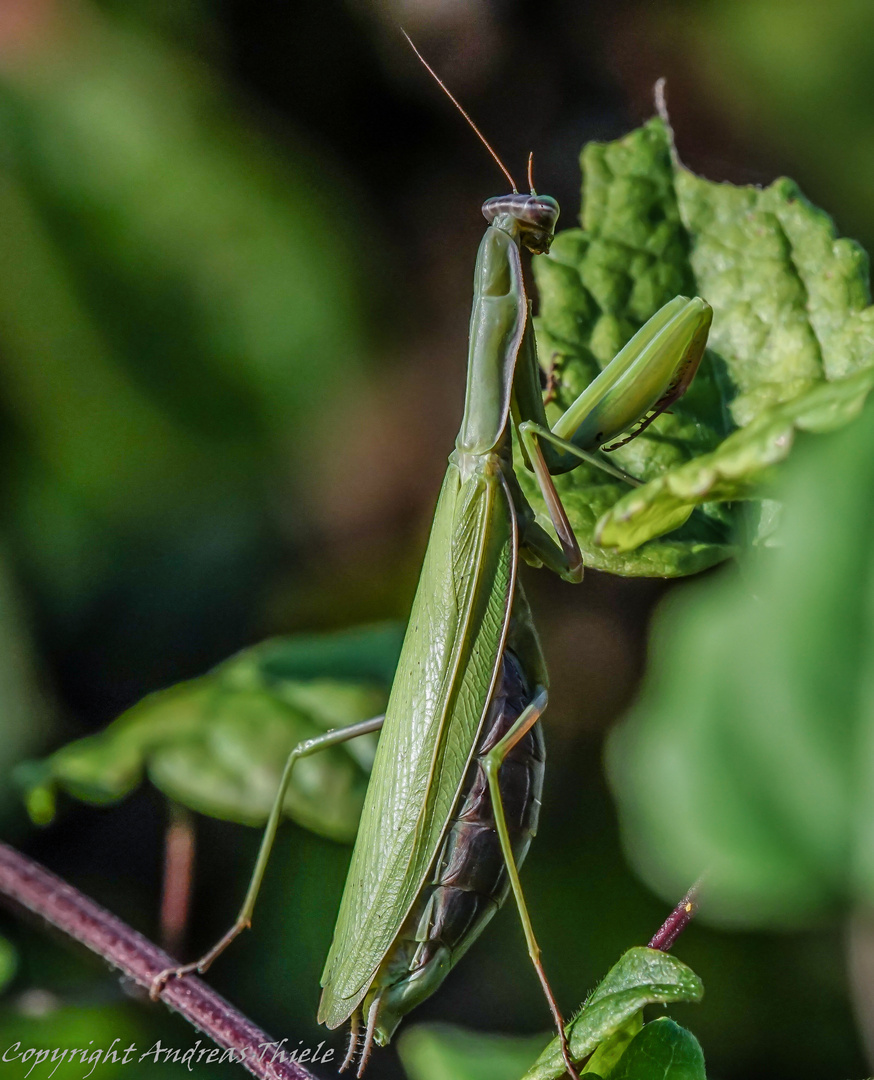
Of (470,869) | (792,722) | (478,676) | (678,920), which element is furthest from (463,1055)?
(792,722)

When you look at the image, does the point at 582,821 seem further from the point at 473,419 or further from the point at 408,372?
the point at 408,372

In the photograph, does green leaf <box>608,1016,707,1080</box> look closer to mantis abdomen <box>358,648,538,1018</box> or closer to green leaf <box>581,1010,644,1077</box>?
green leaf <box>581,1010,644,1077</box>

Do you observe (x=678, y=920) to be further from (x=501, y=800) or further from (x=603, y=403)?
(x=603, y=403)

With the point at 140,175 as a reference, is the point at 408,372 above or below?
below

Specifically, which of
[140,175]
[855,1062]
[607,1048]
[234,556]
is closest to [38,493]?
[234,556]

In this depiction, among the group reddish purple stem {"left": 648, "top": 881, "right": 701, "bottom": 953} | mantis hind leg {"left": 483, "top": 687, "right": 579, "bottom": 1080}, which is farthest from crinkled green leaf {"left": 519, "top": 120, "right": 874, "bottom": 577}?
reddish purple stem {"left": 648, "top": 881, "right": 701, "bottom": 953}
